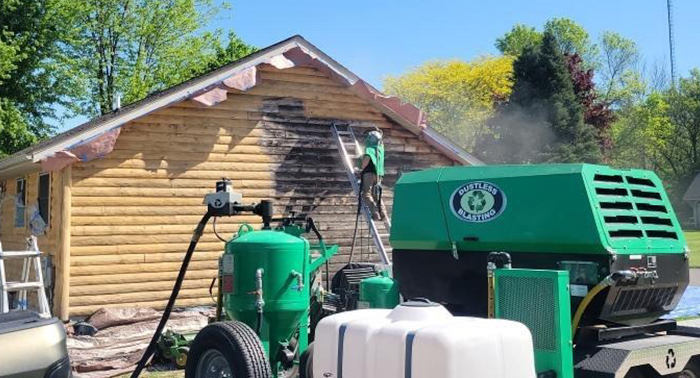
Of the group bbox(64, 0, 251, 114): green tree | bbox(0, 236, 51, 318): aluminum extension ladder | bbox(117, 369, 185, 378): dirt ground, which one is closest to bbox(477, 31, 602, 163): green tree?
bbox(64, 0, 251, 114): green tree

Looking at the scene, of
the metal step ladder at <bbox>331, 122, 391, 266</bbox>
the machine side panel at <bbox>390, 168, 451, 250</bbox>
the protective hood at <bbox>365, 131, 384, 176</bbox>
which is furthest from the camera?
the metal step ladder at <bbox>331, 122, 391, 266</bbox>

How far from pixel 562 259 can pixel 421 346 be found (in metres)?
2.10

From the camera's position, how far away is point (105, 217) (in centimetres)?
1235

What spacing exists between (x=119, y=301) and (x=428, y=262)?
24.9 feet

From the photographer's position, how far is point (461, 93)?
56625 mm

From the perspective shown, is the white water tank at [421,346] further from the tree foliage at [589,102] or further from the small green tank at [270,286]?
the tree foliage at [589,102]

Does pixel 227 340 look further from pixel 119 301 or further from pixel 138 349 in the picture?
pixel 119 301

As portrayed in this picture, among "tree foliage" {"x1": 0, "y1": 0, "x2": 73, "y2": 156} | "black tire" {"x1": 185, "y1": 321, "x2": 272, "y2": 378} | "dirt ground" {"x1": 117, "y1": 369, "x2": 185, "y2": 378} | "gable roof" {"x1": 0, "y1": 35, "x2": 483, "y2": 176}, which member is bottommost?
"dirt ground" {"x1": 117, "y1": 369, "x2": 185, "y2": 378}

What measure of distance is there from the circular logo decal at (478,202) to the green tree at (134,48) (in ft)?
94.0

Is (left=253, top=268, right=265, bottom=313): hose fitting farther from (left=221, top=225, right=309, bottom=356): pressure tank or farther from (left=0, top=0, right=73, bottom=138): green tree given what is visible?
(left=0, top=0, right=73, bottom=138): green tree

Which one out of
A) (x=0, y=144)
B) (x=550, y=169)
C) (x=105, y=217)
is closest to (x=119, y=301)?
(x=105, y=217)

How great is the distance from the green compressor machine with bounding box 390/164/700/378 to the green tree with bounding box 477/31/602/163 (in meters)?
35.3

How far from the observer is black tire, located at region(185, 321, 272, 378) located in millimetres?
5867

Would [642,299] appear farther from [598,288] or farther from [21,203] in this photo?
[21,203]
